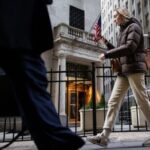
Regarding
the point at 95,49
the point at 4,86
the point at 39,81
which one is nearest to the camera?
the point at 39,81

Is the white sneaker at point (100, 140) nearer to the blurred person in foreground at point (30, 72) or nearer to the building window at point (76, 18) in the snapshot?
the blurred person in foreground at point (30, 72)

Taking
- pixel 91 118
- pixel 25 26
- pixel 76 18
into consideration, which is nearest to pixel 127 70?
pixel 25 26

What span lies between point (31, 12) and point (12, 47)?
0.28m

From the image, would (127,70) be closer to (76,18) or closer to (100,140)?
(100,140)

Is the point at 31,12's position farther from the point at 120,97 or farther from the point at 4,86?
the point at 120,97

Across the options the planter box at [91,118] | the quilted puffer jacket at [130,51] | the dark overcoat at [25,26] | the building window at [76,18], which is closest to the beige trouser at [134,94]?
the quilted puffer jacket at [130,51]

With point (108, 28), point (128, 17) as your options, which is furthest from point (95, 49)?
point (108, 28)

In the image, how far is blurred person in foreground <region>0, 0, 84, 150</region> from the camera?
1.82 metres

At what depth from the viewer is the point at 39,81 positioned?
1.94m

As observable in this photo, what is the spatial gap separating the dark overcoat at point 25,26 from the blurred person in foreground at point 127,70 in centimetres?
286

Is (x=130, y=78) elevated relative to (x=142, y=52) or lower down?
lower down

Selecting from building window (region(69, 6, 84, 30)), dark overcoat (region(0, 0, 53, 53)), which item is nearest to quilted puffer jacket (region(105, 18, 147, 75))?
dark overcoat (region(0, 0, 53, 53))

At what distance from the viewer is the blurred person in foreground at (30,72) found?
1.82m

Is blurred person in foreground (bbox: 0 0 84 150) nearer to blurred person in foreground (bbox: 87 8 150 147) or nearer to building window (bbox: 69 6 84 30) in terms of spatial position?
blurred person in foreground (bbox: 87 8 150 147)
